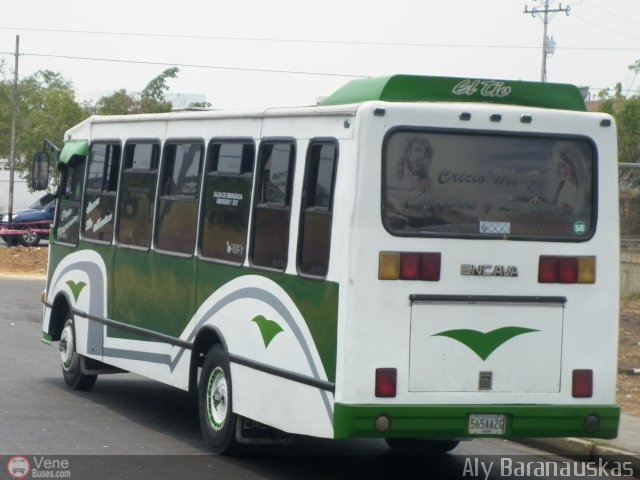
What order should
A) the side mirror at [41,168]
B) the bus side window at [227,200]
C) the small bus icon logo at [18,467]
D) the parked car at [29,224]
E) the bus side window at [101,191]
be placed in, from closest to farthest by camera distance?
the small bus icon logo at [18,467] < the bus side window at [227,200] < the bus side window at [101,191] < the side mirror at [41,168] < the parked car at [29,224]

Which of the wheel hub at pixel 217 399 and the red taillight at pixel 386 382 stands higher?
the red taillight at pixel 386 382

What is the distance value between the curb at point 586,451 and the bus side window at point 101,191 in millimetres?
4739

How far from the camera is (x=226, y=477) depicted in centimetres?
944

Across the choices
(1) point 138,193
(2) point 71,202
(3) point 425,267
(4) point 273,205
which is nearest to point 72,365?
(2) point 71,202

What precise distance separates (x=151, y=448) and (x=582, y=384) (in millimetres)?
3580

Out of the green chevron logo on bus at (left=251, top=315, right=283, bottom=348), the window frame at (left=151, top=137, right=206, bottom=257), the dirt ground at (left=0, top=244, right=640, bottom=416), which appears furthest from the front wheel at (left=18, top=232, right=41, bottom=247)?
the green chevron logo on bus at (left=251, top=315, right=283, bottom=348)

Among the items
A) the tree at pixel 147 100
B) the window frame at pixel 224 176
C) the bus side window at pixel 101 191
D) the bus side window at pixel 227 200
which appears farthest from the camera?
the tree at pixel 147 100

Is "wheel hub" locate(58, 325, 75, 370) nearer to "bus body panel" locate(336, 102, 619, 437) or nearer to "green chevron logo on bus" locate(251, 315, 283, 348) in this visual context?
"green chevron logo on bus" locate(251, 315, 283, 348)

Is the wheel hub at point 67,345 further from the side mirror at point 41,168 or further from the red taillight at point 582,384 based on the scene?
the red taillight at point 582,384

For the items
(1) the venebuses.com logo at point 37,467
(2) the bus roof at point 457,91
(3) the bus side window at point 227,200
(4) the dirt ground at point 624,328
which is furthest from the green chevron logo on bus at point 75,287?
(4) the dirt ground at point 624,328

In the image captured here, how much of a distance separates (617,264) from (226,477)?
322 cm

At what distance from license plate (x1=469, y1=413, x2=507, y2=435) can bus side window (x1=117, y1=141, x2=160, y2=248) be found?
14.0 ft

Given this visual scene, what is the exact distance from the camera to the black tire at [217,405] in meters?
10.1

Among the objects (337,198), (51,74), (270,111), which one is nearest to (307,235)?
(337,198)
